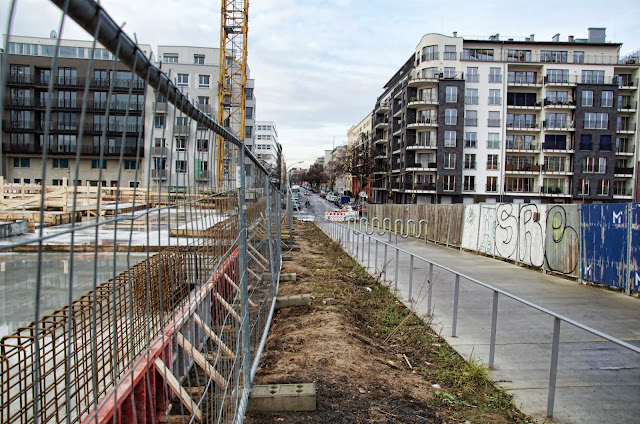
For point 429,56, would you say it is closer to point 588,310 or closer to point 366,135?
point 366,135

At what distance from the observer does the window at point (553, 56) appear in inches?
2218

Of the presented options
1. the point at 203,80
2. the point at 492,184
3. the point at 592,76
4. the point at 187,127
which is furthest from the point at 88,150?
the point at 592,76

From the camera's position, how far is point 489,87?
55.3 meters

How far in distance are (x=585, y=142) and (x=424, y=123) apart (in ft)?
64.6

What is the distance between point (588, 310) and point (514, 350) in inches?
Answer: 129

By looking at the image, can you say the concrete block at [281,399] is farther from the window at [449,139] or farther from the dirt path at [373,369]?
the window at [449,139]

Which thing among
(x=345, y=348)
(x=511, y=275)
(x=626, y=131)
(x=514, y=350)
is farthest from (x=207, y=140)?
(x=626, y=131)

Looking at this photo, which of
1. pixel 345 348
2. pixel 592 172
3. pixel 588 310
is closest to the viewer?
pixel 345 348

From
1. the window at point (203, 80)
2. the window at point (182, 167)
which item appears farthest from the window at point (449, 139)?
the window at point (182, 167)

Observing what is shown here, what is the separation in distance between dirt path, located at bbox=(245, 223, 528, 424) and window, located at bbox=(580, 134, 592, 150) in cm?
5676

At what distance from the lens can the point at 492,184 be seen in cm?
5534

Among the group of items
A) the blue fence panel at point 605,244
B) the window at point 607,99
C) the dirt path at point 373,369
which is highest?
the window at point 607,99

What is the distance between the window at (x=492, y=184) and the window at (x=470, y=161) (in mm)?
2629

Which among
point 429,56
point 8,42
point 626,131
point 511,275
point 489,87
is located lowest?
point 511,275
